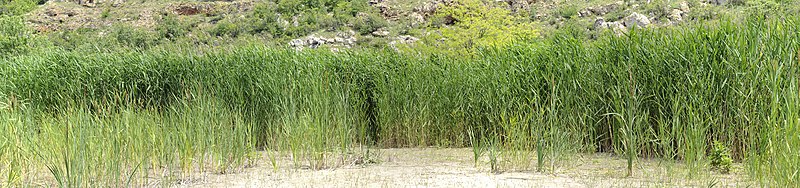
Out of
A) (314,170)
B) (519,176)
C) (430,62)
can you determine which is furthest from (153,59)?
(519,176)

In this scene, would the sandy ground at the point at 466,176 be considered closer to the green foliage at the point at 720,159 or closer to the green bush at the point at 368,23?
the green foliage at the point at 720,159

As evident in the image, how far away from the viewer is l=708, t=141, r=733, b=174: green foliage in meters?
5.38

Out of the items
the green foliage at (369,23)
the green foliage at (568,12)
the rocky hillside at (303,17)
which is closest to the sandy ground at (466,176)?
the rocky hillside at (303,17)

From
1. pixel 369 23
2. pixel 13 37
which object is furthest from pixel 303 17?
pixel 13 37

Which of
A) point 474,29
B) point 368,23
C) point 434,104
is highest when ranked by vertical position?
point 434,104

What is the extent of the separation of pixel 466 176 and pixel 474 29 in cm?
1358

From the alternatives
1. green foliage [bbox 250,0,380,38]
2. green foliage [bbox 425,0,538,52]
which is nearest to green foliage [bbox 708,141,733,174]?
green foliage [bbox 425,0,538,52]

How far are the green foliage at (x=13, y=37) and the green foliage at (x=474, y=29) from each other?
12968 millimetres

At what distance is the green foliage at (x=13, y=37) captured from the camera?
20984mm

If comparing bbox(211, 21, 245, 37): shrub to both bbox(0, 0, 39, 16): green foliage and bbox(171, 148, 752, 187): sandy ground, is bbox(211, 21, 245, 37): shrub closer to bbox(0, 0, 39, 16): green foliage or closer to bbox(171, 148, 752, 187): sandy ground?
bbox(0, 0, 39, 16): green foliage

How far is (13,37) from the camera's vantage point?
21594 mm

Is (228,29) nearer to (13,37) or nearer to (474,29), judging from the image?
(13,37)

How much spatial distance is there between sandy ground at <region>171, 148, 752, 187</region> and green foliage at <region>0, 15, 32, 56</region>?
17.9m

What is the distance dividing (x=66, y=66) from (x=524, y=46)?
6191mm
